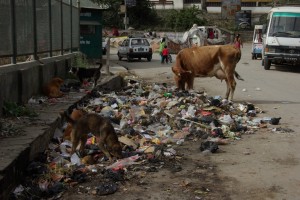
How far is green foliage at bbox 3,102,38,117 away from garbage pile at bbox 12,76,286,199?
53 centimetres

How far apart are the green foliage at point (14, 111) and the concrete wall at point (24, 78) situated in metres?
0.09

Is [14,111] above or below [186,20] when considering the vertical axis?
below

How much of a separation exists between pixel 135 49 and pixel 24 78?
22.6 meters

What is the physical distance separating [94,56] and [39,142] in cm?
1983

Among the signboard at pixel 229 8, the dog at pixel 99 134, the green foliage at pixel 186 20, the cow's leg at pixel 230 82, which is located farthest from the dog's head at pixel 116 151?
the signboard at pixel 229 8

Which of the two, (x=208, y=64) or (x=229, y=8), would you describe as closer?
(x=208, y=64)

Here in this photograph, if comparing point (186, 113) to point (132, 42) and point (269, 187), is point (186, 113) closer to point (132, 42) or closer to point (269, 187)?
point (269, 187)

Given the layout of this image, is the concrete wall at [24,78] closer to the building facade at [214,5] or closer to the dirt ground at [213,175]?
the dirt ground at [213,175]

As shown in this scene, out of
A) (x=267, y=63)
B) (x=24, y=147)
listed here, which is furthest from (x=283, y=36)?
(x=24, y=147)

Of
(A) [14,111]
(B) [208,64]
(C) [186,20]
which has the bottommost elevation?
(A) [14,111]

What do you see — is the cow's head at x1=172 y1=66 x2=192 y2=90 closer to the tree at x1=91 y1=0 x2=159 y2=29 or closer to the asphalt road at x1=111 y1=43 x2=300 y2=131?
the asphalt road at x1=111 y1=43 x2=300 y2=131

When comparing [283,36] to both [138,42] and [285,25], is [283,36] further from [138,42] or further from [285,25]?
[138,42]

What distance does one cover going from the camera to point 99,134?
599cm

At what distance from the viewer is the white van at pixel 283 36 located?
20406 millimetres
